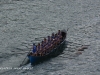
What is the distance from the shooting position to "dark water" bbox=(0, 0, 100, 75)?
1421 inches

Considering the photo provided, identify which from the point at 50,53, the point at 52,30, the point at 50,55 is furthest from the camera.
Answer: the point at 52,30

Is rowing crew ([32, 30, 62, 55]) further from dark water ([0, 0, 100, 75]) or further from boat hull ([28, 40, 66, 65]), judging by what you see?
dark water ([0, 0, 100, 75])

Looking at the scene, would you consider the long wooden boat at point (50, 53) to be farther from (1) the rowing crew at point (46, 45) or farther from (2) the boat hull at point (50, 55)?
(1) the rowing crew at point (46, 45)

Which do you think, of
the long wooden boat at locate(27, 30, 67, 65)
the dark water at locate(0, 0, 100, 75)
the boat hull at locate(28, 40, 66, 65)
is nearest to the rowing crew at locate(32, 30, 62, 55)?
the long wooden boat at locate(27, 30, 67, 65)

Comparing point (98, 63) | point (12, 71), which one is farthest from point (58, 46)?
point (12, 71)

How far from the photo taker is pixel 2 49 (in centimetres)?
4019

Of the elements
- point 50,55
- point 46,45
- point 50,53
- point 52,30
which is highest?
point 52,30

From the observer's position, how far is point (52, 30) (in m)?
50.7

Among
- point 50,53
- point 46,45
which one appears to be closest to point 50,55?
point 50,53

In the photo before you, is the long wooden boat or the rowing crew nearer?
the long wooden boat

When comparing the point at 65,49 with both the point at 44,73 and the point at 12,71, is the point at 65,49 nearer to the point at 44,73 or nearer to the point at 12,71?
the point at 44,73

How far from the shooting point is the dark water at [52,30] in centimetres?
3609

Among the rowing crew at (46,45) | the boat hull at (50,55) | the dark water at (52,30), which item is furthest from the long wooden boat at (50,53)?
the dark water at (52,30)

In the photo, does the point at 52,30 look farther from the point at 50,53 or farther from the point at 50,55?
the point at 50,53
